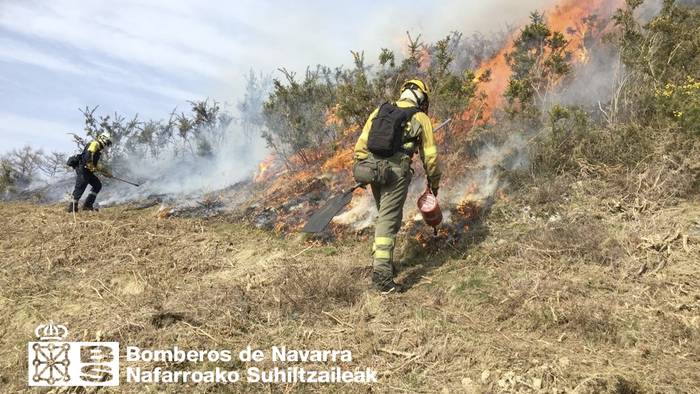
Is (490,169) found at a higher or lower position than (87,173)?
lower

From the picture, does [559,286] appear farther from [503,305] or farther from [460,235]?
[460,235]

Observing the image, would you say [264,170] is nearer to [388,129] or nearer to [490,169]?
[490,169]

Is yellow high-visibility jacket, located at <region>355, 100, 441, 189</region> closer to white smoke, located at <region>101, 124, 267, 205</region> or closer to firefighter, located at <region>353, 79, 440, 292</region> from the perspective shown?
firefighter, located at <region>353, 79, 440, 292</region>

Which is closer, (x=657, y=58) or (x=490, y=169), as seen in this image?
(x=657, y=58)

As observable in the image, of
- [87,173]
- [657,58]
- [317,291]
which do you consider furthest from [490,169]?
[87,173]

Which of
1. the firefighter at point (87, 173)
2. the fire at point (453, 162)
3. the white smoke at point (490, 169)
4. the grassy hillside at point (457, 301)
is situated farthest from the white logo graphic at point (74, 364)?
the firefighter at point (87, 173)

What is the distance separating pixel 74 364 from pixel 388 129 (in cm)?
333

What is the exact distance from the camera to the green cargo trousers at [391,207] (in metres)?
4.51

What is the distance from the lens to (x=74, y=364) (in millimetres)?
3467

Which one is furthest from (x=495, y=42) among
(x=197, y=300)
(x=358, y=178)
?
(x=197, y=300)

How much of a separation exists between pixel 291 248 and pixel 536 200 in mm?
3128

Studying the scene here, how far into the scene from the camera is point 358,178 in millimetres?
4746

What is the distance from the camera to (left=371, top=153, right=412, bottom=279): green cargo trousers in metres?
4.51

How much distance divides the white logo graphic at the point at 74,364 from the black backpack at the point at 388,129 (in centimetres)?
288
